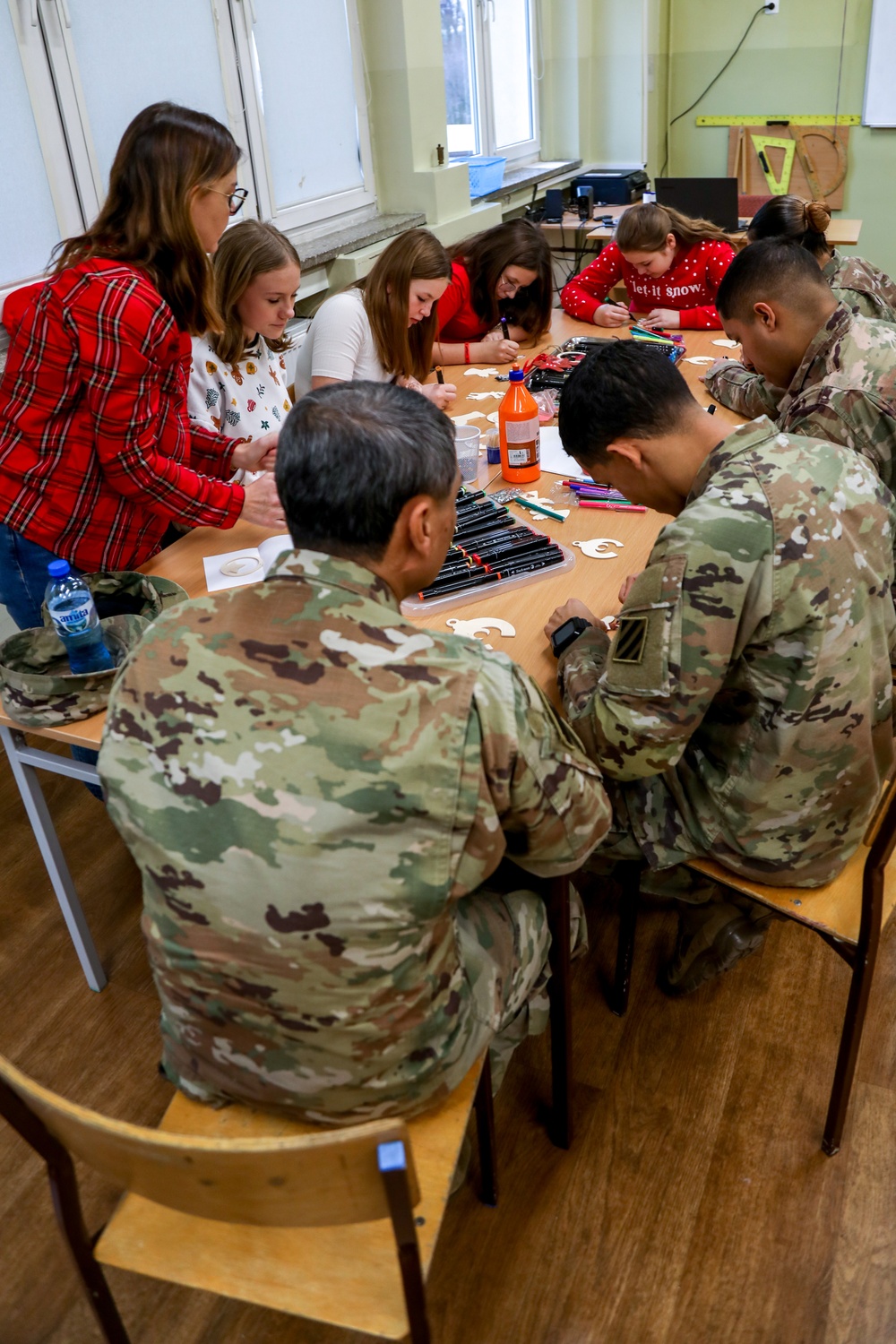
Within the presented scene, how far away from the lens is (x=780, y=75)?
5.53 meters

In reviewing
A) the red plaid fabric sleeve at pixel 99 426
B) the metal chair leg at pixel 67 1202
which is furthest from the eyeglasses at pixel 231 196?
the metal chair leg at pixel 67 1202

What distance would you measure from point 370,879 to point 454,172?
4108 millimetres

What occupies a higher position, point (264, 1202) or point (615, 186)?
point (615, 186)

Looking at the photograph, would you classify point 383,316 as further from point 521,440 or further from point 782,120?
point 782,120

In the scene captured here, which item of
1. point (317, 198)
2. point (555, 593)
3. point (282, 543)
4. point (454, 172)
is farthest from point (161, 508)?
point (454, 172)

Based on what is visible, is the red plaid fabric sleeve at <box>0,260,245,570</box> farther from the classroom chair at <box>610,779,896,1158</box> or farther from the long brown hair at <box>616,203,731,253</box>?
the long brown hair at <box>616,203,731,253</box>

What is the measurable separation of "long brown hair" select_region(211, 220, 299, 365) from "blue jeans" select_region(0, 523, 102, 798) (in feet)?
2.10

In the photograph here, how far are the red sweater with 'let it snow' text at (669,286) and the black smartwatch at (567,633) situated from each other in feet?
6.77

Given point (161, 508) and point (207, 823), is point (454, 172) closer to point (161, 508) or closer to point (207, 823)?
point (161, 508)

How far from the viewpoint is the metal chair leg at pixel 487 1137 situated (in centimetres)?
127

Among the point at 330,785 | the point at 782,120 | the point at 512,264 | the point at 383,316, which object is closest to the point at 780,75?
the point at 782,120

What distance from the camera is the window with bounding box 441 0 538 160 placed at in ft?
15.4

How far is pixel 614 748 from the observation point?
1318 mm

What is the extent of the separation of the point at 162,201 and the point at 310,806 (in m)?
1.31
